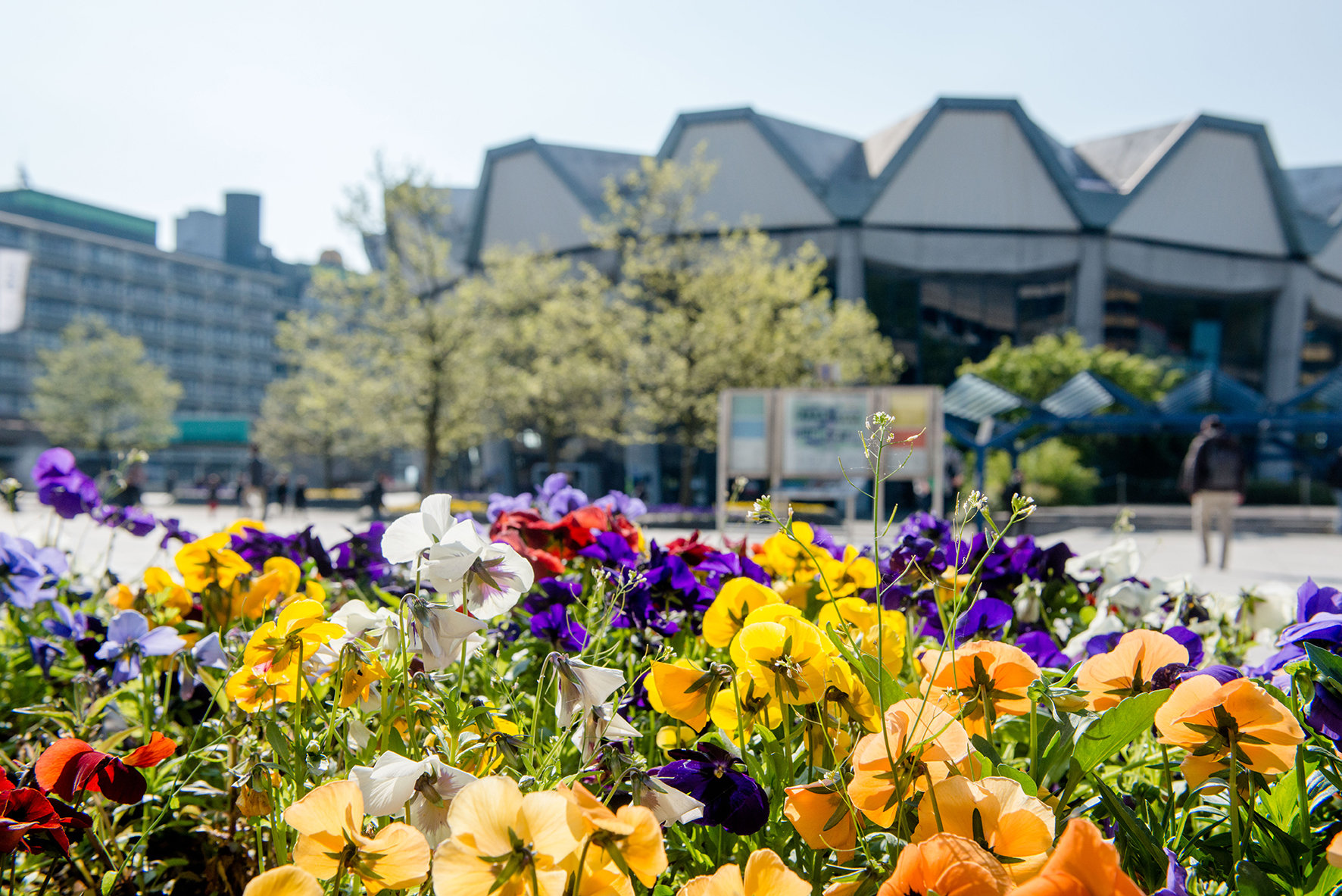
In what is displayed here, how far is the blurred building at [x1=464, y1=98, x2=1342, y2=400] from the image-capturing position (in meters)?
30.4

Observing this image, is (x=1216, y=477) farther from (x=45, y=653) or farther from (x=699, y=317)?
(x=699, y=317)

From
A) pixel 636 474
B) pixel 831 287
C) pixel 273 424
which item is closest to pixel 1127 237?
pixel 831 287

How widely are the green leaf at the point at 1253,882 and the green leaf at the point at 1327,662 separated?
21 centimetres

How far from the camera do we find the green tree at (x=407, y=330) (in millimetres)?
20984

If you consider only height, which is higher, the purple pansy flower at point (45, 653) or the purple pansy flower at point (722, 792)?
the purple pansy flower at point (722, 792)

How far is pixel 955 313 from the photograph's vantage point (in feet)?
108

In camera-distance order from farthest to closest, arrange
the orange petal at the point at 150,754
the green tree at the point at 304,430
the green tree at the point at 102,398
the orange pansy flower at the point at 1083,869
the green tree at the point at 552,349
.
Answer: the green tree at the point at 102,398 < the green tree at the point at 304,430 < the green tree at the point at 552,349 < the orange petal at the point at 150,754 < the orange pansy flower at the point at 1083,869

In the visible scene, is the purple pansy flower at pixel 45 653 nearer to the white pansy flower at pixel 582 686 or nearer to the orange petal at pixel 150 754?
the orange petal at pixel 150 754

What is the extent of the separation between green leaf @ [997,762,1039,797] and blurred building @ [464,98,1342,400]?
29.5 metres

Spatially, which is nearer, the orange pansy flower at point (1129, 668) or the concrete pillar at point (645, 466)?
the orange pansy flower at point (1129, 668)

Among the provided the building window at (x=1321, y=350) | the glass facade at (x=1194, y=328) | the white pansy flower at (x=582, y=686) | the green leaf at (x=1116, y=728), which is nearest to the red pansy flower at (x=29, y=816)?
the white pansy flower at (x=582, y=686)

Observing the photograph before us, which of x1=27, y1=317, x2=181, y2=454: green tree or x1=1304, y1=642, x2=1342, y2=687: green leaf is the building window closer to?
x1=1304, y1=642, x2=1342, y2=687: green leaf

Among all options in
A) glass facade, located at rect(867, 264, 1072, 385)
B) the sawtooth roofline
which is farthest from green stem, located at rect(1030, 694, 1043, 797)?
glass facade, located at rect(867, 264, 1072, 385)

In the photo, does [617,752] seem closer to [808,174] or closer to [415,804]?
[415,804]
